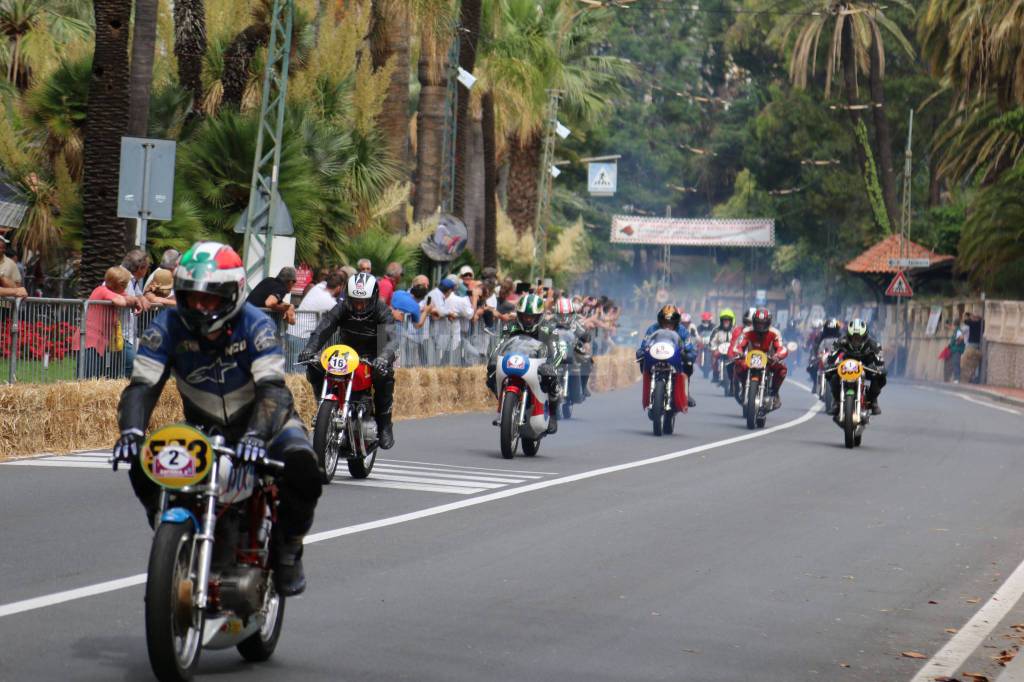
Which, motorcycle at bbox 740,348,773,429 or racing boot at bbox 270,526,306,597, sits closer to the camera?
racing boot at bbox 270,526,306,597

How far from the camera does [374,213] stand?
1294 inches

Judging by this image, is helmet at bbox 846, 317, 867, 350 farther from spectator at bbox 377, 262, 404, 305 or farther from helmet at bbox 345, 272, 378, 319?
helmet at bbox 345, 272, 378, 319

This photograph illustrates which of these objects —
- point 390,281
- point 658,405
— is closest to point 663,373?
point 658,405

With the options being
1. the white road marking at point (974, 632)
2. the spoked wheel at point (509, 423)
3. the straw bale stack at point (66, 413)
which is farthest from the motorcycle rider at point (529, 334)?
the white road marking at point (974, 632)

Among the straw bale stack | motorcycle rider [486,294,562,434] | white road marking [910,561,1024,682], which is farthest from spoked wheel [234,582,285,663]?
motorcycle rider [486,294,562,434]

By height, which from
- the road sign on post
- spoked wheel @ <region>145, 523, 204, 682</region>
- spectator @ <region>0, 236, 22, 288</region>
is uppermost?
the road sign on post

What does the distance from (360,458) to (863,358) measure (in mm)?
9393

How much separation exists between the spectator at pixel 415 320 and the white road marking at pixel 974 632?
13159mm

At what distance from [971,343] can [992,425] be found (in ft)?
77.2

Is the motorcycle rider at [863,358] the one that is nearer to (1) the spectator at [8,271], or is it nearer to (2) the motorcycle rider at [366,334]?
(2) the motorcycle rider at [366,334]

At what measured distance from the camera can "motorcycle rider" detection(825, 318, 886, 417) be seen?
73.4ft

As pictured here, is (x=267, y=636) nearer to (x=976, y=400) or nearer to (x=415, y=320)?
(x=415, y=320)

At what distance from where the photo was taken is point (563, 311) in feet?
93.0

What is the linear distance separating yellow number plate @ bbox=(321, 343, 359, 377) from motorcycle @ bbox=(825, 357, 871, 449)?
29.3ft
